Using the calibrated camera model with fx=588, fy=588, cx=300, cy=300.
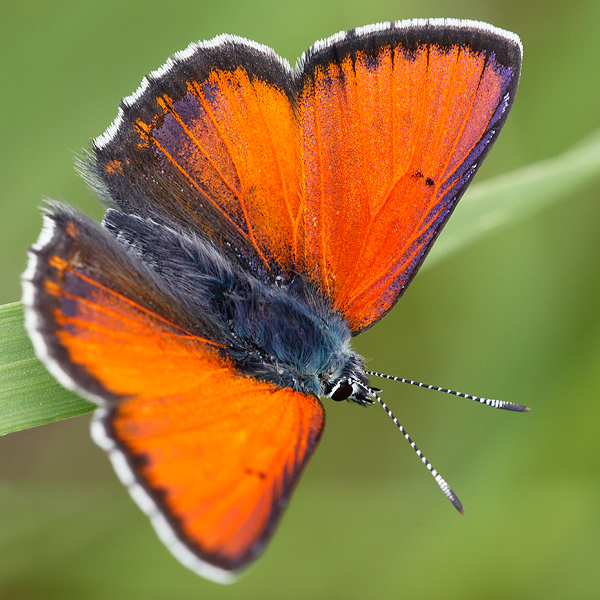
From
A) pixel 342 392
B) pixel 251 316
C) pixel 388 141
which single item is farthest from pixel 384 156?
pixel 342 392

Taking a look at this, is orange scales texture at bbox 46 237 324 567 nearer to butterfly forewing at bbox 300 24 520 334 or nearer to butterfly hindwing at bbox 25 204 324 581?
butterfly hindwing at bbox 25 204 324 581

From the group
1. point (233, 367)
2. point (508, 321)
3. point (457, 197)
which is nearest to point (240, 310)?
point (233, 367)

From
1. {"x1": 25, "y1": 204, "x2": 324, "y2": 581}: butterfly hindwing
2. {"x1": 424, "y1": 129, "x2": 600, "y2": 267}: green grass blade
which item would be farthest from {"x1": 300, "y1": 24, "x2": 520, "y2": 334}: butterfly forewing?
{"x1": 25, "y1": 204, "x2": 324, "y2": 581}: butterfly hindwing

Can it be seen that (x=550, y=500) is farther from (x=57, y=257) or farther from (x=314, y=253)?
(x=57, y=257)

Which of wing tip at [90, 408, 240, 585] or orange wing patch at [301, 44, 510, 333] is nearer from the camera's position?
wing tip at [90, 408, 240, 585]

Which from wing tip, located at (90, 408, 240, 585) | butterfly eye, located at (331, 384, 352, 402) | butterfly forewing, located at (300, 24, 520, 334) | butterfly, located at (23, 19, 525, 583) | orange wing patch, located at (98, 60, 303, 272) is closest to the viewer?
wing tip, located at (90, 408, 240, 585)

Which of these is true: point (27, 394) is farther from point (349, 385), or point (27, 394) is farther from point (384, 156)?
point (384, 156)

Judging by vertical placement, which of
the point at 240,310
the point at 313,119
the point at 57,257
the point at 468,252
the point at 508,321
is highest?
the point at 313,119
